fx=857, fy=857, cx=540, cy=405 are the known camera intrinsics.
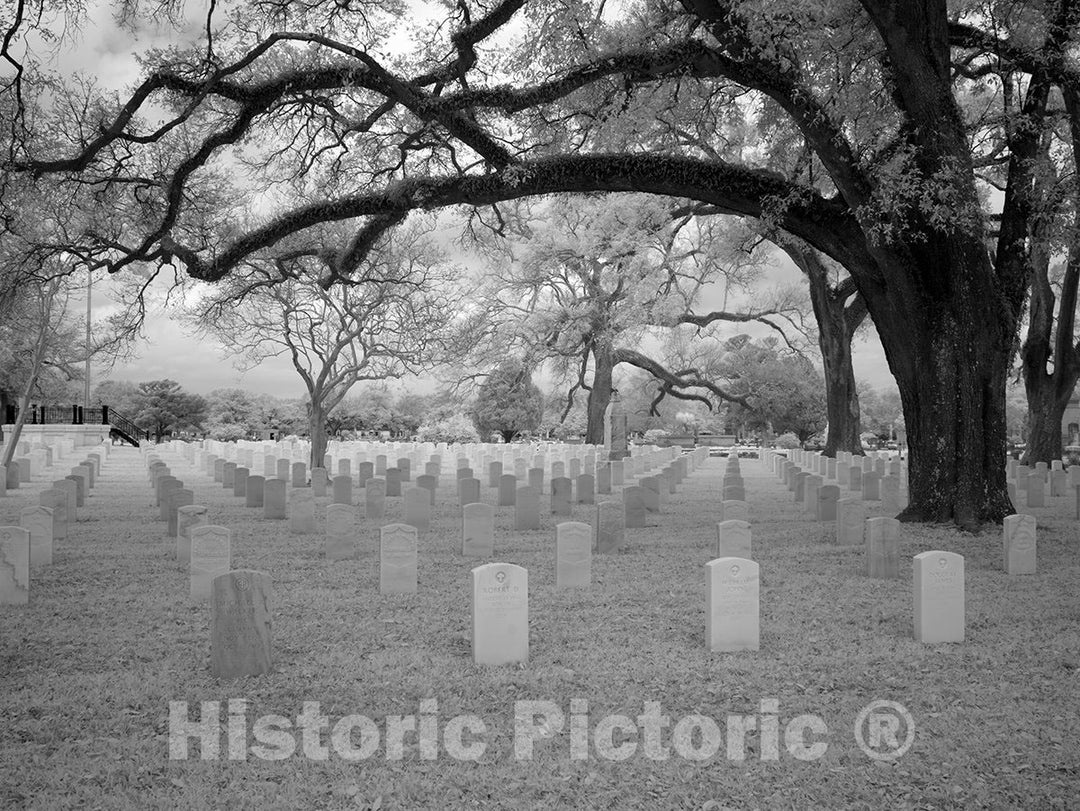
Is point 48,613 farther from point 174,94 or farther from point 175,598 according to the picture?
point 174,94

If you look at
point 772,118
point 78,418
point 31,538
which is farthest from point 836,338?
point 78,418

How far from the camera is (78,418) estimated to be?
45.8 meters

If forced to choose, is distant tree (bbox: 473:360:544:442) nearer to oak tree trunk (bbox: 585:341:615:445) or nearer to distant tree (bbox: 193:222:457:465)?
oak tree trunk (bbox: 585:341:615:445)

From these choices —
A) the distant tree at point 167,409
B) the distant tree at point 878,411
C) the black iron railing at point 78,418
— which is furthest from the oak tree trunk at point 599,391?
the distant tree at point 878,411

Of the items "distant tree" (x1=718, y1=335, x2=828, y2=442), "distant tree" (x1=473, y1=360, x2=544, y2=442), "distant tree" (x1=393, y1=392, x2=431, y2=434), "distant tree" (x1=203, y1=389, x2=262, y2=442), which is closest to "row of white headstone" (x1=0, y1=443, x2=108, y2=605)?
"distant tree" (x1=718, y1=335, x2=828, y2=442)

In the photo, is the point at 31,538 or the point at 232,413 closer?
the point at 31,538

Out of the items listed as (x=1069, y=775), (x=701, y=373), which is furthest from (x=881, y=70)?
(x=701, y=373)

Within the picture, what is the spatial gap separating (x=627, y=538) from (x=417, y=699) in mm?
7105

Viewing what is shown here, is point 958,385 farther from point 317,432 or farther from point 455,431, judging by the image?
point 455,431

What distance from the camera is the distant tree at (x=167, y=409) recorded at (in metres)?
60.4

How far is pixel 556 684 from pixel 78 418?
47.3m

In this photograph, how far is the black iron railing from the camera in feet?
153

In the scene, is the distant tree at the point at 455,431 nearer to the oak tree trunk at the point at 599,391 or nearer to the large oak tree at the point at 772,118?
the oak tree trunk at the point at 599,391

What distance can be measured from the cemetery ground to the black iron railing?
135 ft
